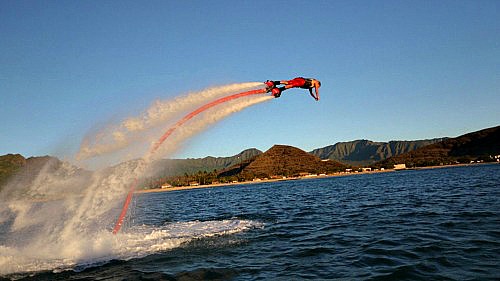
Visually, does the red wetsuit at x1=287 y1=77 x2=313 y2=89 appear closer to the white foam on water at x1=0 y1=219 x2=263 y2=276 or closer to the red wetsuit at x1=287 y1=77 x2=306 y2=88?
the red wetsuit at x1=287 y1=77 x2=306 y2=88

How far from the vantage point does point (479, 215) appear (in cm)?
2258

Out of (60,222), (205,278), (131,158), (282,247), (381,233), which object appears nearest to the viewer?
(205,278)

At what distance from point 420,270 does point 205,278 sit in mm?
7984

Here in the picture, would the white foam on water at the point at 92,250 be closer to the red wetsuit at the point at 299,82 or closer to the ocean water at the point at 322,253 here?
the ocean water at the point at 322,253

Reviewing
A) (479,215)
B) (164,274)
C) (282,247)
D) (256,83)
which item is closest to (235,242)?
(282,247)

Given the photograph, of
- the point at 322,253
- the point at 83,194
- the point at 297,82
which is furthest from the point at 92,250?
the point at 297,82

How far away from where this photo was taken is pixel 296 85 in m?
19.5

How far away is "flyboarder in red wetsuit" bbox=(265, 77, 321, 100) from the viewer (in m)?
19.5

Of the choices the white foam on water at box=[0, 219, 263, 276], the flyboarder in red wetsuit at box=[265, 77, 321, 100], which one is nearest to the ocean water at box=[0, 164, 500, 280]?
the white foam on water at box=[0, 219, 263, 276]

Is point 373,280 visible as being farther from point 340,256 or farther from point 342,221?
point 342,221

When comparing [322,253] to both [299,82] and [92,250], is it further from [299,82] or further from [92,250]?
[92,250]

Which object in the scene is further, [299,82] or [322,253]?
[299,82]

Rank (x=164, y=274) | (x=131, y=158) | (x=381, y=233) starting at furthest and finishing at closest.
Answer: (x=131, y=158)
(x=381, y=233)
(x=164, y=274)

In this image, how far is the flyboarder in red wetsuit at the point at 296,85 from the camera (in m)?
19.5
